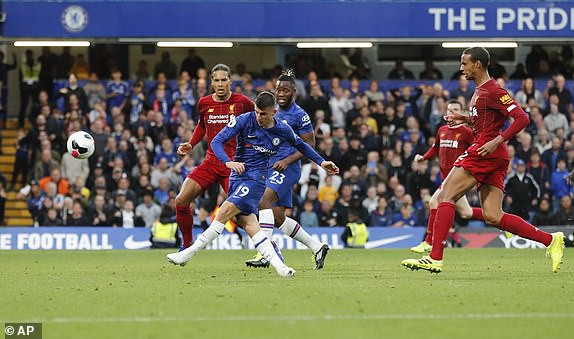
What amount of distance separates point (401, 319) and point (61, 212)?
15606 mm

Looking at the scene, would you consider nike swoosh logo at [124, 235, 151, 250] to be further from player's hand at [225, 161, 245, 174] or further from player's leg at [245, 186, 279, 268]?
player's hand at [225, 161, 245, 174]

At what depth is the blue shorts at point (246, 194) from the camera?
1248 cm

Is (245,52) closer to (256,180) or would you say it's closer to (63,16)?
(63,16)

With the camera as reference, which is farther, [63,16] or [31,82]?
[31,82]

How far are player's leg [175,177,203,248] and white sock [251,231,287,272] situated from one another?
197 centimetres

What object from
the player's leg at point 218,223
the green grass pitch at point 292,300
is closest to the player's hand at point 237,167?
the player's leg at point 218,223

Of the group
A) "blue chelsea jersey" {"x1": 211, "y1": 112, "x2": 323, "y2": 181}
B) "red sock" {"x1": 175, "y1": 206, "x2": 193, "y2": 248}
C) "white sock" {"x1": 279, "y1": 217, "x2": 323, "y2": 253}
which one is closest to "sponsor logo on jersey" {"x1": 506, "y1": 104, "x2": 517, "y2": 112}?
"blue chelsea jersey" {"x1": 211, "y1": 112, "x2": 323, "y2": 181}

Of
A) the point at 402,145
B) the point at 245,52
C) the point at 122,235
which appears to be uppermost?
the point at 245,52

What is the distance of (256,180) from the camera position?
12.6m

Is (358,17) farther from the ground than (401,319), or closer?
farther from the ground

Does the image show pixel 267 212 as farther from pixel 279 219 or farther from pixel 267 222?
pixel 279 219

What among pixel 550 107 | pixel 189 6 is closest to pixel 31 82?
pixel 189 6

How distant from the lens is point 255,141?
41.5 ft

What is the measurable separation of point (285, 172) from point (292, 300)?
15.4 feet
